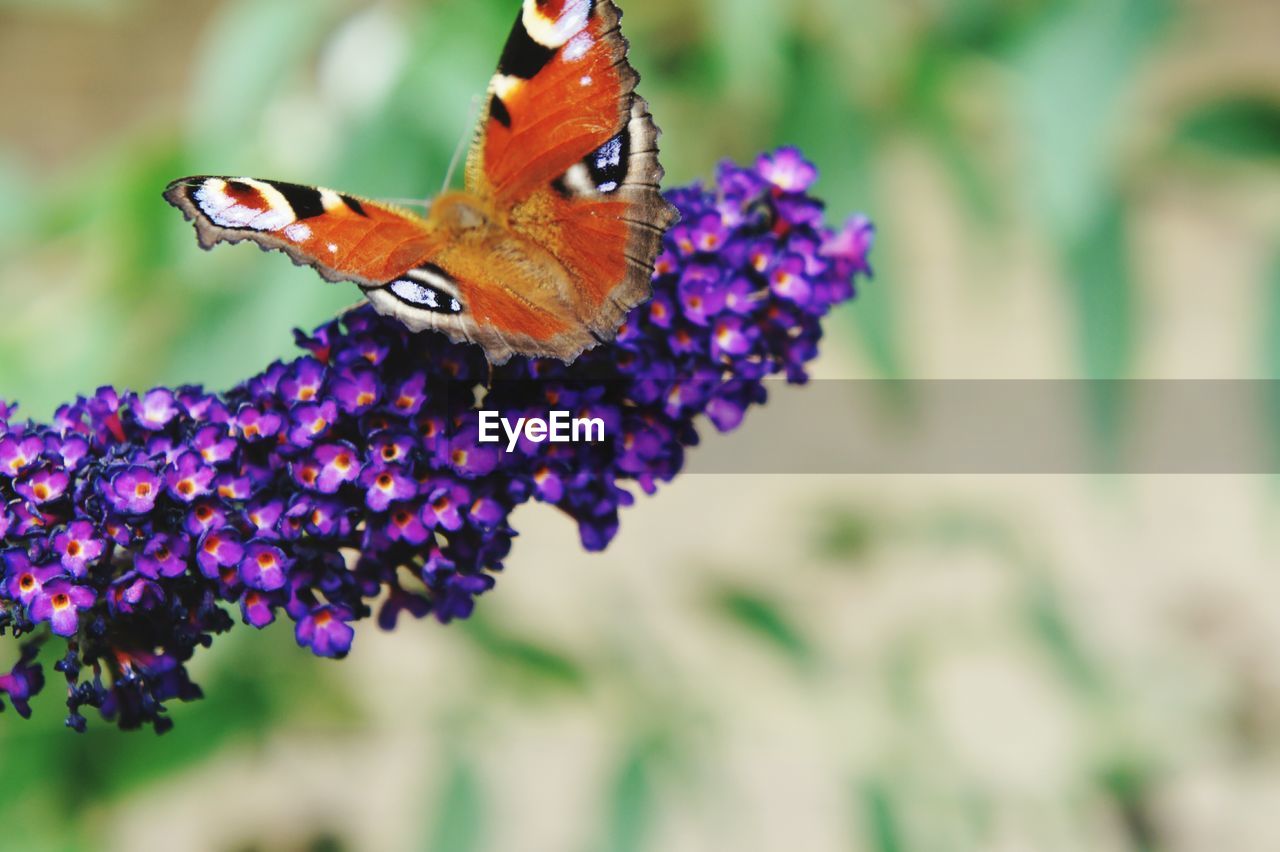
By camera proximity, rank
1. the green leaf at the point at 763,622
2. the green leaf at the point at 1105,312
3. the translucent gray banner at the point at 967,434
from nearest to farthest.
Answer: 1. the green leaf at the point at 1105,312
2. the green leaf at the point at 763,622
3. the translucent gray banner at the point at 967,434

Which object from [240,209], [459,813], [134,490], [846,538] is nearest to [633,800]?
[459,813]

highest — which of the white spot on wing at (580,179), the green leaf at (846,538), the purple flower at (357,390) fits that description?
the green leaf at (846,538)

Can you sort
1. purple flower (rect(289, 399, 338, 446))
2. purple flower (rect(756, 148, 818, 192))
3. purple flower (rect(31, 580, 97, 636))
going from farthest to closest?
purple flower (rect(756, 148, 818, 192)) → purple flower (rect(289, 399, 338, 446)) → purple flower (rect(31, 580, 97, 636))

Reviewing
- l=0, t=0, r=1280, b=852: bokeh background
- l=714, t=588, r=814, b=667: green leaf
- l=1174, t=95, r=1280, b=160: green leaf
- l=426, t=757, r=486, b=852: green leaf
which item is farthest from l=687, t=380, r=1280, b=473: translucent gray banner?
l=426, t=757, r=486, b=852: green leaf

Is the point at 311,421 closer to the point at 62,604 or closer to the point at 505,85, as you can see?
the point at 62,604

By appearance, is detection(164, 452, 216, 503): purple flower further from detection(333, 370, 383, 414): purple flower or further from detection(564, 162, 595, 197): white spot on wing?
detection(564, 162, 595, 197): white spot on wing

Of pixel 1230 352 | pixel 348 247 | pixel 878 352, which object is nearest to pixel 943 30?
pixel 878 352

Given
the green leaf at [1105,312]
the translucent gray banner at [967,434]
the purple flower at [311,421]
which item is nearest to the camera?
the purple flower at [311,421]

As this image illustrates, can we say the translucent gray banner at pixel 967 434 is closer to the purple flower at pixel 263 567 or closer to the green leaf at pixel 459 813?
the green leaf at pixel 459 813

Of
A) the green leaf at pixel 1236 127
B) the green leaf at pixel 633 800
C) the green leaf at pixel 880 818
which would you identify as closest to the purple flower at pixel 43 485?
the green leaf at pixel 633 800
